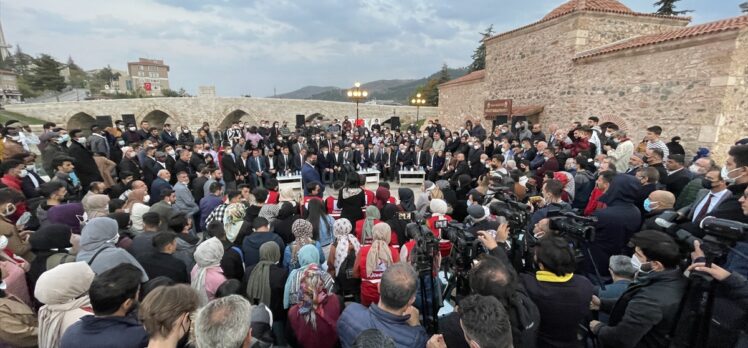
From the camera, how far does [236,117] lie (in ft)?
90.6

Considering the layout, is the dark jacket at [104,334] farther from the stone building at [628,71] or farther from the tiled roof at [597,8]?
the tiled roof at [597,8]

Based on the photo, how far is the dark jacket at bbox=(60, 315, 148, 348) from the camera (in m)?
1.60

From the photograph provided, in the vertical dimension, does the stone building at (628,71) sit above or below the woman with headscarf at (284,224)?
above

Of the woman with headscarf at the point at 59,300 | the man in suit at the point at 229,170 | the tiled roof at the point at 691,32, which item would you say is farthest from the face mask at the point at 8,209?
the tiled roof at the point at 691,32

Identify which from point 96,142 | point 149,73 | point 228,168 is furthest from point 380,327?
point 149,73

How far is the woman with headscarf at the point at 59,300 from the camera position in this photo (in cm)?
185

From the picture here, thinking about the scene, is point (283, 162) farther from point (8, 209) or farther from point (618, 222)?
point (618, 222)

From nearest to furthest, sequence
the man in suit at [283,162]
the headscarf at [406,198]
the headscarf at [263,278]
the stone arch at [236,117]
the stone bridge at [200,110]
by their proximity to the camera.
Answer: the headscarf at [263,278] → the headscarf at [406,198] → the man in suit at [283,162] → the stone bridge at [200,110] → the stone arch at [236,117]

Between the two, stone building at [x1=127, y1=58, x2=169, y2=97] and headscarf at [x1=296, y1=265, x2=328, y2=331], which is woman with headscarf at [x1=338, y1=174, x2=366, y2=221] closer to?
headscarf at [x1=296, y1=265, x2=328, y2=331]

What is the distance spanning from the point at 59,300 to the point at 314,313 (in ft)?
5.05

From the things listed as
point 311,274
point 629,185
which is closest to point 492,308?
point 311,274

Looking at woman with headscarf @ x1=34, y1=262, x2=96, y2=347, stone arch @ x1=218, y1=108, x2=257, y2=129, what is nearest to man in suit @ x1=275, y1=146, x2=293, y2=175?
woman with headscarf @ x1=34, y1=262, x2=96, y2=347

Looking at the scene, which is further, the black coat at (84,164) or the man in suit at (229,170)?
the man in suit at (229,170)

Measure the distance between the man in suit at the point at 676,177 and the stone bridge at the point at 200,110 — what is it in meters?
22.7
